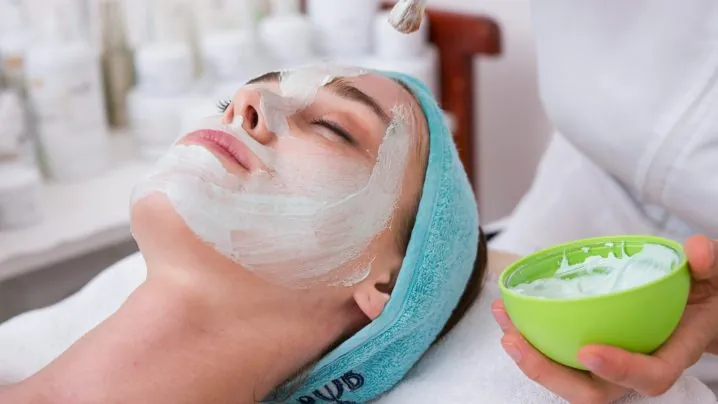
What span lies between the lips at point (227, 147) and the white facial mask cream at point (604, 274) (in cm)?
28

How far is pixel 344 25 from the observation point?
1736 millimetres

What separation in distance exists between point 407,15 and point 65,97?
0.89m

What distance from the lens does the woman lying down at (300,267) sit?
784mm

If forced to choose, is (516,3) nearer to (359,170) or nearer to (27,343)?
(359,170)

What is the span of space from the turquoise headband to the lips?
183mm

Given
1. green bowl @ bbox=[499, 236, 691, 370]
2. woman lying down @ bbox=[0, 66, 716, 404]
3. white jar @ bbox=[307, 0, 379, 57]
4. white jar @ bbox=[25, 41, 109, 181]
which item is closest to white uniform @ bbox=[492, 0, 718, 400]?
woman lying down @ bbox=[0, 66, 716, 404]

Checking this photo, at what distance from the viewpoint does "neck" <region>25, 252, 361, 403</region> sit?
0.77 m

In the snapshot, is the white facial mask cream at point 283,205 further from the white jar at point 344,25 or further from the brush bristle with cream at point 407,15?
the white jar at point 344,25

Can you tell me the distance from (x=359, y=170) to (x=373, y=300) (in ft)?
0.43

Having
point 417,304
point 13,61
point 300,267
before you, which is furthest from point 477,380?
point 13,61

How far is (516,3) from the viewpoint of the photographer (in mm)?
1812

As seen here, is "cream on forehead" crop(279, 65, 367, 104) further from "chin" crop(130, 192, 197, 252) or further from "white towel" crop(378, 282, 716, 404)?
"white towel" crop(378, 282, 716, 404)

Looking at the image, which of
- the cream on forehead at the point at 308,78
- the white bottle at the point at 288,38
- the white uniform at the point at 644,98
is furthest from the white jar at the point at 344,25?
the cream on forehead at the point at 308,78

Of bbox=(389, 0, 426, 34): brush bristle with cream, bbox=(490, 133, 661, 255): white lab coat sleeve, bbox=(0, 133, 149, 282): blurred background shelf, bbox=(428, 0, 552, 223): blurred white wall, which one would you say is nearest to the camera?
bbox=(389, 0, 426, 34): brush bristle with cream
